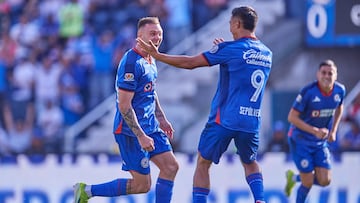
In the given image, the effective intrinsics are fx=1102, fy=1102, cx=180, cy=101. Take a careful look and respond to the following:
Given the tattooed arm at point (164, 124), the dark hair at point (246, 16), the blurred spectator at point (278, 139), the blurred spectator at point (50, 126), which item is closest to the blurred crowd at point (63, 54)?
Result: the blurred spectator at point (50, 126)

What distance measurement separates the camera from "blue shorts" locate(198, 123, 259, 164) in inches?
445

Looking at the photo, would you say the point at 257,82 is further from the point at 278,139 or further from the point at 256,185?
the point at 278,139

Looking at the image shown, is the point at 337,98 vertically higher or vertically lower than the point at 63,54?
lower

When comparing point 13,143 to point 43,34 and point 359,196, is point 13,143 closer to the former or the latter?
point 43,34

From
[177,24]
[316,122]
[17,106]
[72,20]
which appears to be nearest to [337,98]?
[316,122]

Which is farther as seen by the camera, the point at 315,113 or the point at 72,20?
the point at 72,20

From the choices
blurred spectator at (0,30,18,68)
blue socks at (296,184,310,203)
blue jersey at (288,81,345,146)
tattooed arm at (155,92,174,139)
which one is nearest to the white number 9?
tattooed arm at (155,92,174,139)

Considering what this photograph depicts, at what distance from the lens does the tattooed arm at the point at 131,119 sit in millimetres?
10844

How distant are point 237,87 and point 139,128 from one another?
1093mm

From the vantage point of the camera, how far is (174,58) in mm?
10852

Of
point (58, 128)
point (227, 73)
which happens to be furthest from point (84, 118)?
point (227, 73)

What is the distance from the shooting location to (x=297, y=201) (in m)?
14.1

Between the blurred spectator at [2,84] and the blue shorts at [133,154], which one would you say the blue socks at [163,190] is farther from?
the blurred spectator at [2,84]

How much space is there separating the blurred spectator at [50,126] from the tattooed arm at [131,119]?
872 centimetres
